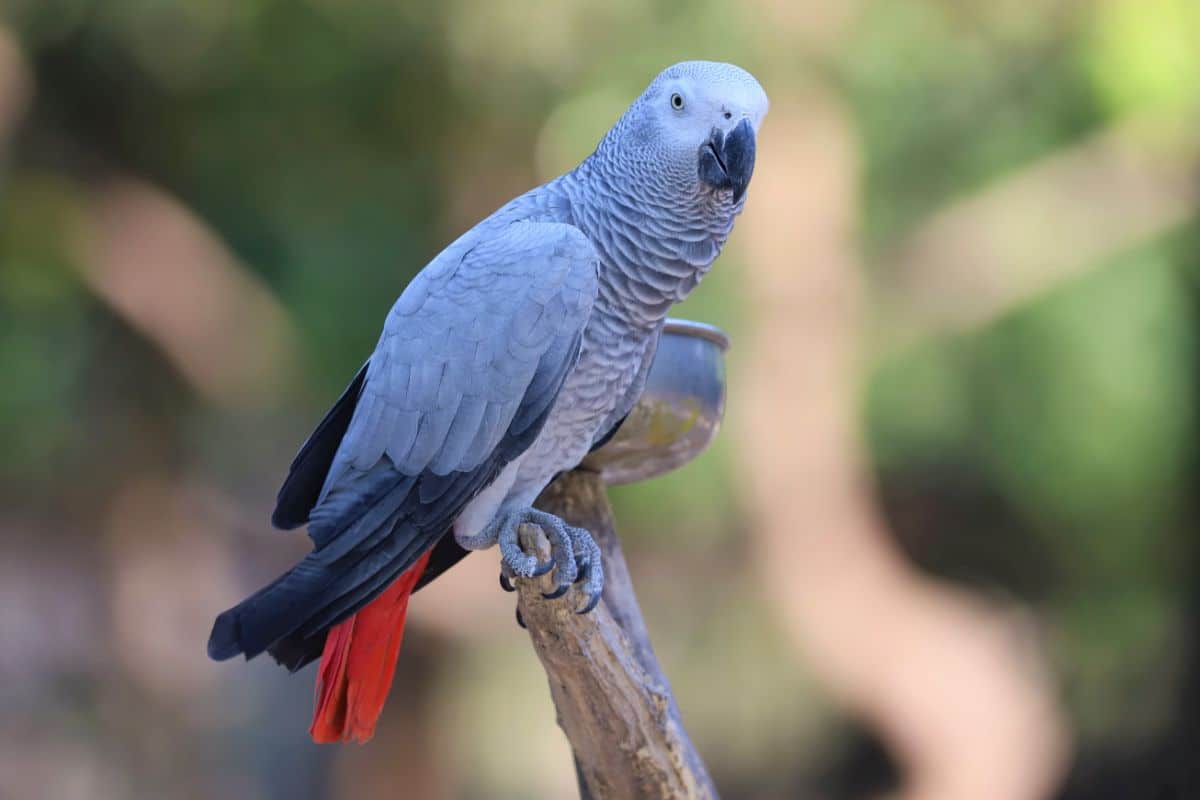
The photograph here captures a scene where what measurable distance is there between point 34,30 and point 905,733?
2.65 meters

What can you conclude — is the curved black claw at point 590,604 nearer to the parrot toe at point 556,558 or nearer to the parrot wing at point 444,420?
the parrot toe at point 556,558

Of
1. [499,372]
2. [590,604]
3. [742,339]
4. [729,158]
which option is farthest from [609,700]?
[742,339]

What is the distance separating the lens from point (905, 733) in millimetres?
2674

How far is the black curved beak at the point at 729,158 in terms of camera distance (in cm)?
102

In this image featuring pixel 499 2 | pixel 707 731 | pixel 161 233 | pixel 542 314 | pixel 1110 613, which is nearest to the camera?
pixel 542 314

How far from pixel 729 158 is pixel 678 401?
310 mm

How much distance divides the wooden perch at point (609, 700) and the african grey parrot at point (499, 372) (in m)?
0.03

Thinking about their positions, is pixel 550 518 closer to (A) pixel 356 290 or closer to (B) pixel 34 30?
(A) pixel 356 290

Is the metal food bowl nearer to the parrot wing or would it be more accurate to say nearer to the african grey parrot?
the african grey parrot

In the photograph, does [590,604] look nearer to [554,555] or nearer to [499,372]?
[554,555]

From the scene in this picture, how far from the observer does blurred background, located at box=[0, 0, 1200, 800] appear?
2611 millimetres

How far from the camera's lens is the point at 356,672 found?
1.13 m

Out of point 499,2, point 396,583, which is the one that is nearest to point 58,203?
point 499,2

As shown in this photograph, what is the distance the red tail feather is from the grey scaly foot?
99 mm
